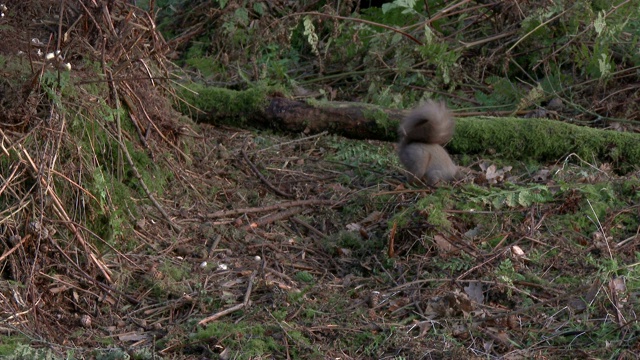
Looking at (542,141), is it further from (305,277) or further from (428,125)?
(305,277)

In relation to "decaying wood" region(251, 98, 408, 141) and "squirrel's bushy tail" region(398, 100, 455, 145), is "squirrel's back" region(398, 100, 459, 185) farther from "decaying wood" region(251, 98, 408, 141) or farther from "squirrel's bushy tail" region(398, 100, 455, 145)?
"decaying wood" region(251, 98, 408, 141)

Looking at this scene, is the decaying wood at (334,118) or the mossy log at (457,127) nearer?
the mossy log at (457,127)

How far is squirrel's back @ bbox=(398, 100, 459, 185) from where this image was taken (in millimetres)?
6883

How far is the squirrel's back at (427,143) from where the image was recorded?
688cm

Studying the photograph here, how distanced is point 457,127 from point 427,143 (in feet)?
2.72

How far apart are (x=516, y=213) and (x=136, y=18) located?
310 centimetres

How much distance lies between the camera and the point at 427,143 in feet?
23.5

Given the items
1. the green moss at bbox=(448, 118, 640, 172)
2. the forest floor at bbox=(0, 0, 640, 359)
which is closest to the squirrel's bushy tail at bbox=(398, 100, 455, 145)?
the forest floor at bbox=(0, 0, 640, 359)

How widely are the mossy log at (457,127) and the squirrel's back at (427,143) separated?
61 centimetres

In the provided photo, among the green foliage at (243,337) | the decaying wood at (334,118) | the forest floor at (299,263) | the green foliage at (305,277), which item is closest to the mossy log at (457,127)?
the decaying wood at (334,118)

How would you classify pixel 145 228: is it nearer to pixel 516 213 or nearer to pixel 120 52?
pixel 120 52

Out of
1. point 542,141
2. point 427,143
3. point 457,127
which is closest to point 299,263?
point 427,143

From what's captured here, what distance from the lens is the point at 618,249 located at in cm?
583

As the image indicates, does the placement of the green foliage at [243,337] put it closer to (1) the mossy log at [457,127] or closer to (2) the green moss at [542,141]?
(1) the mossy log at [457,127]
